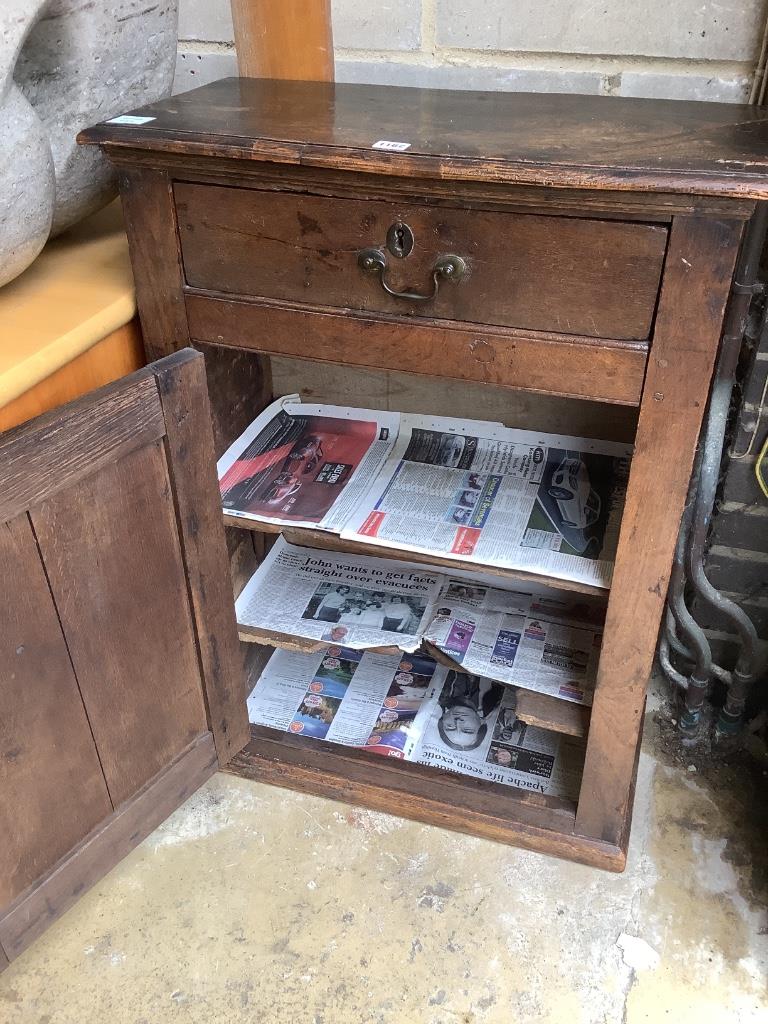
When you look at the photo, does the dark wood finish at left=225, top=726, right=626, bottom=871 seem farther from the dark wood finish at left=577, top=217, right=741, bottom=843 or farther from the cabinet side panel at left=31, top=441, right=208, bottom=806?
the cabinet side panel at left=31, top=441, right=208, bottom=806

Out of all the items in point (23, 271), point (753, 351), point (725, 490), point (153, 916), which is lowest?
point (153, 916)

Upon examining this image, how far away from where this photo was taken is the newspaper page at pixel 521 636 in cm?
125

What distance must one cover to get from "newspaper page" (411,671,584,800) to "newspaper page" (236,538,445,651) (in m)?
0.20

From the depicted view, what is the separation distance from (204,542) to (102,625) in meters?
0.17

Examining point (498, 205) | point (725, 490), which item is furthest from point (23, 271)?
point (725, 490)

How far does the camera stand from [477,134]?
904 mm

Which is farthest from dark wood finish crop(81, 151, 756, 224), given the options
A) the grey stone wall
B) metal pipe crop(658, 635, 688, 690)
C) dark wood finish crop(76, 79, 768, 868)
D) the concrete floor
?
the concrete floor

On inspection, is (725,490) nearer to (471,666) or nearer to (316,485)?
(471,666)

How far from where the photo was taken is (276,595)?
1.42 metres

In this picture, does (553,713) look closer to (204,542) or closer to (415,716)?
(415,716)

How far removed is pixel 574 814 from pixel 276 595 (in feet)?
1.88

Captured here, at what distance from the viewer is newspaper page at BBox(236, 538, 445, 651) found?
4.36ft

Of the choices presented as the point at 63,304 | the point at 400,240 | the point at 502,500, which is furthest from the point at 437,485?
the point at 63,304

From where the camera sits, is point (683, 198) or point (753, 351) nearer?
point (683, 198)
